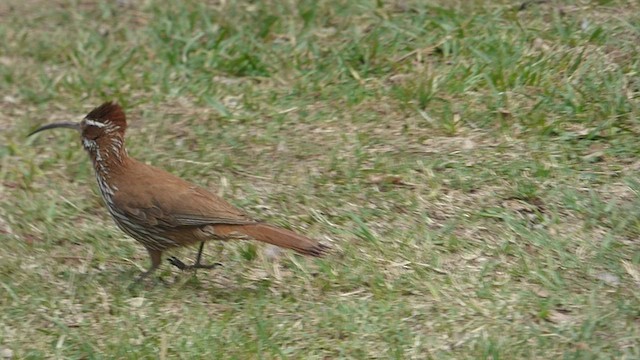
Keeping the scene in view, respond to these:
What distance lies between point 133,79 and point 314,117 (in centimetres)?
154

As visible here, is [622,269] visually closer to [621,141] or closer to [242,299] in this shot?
[621,141]

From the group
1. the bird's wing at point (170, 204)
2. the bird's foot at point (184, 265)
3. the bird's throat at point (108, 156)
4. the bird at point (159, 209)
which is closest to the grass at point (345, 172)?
the bird's foot at point (184, 265)

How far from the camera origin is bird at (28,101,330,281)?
5.87 metres

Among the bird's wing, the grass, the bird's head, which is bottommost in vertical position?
the grass

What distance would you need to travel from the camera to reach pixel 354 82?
804 centimetres

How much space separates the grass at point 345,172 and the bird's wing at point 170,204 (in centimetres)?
38

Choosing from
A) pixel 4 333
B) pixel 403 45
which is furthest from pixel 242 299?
pixel 403 45

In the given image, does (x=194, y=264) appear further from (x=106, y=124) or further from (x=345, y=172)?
(x=345, y=172)

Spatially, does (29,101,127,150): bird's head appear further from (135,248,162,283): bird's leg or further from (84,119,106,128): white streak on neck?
(135,248,162,283): bird's leg

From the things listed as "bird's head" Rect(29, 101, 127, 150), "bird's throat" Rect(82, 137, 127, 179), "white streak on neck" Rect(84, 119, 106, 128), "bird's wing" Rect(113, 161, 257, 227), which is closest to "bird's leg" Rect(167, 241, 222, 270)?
"bird's wing" Rect(113, 161, 257, 227)

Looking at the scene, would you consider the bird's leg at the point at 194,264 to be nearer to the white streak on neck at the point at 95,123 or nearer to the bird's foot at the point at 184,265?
the bird's foot at the point at 184,265

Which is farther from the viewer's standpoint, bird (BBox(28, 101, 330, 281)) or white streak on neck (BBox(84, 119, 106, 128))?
white streak on neck (BBox(84, 119, 106, 128))

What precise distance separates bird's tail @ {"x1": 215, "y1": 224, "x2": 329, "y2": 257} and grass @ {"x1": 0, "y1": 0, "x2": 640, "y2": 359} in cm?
29

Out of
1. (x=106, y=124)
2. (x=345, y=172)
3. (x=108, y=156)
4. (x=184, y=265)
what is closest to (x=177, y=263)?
(x=184, y=265)
